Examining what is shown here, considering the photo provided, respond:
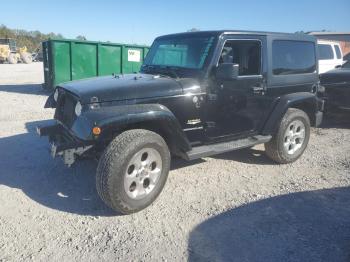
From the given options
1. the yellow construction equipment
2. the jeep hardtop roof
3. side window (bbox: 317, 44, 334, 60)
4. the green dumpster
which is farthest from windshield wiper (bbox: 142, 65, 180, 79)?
the yellow construction equipment

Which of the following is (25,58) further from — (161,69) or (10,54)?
(161,69)

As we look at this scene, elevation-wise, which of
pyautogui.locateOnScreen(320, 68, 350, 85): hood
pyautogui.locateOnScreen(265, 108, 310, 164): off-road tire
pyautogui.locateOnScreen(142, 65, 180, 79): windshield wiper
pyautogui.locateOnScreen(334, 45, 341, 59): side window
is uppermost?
pyautogui.locateOnScreen(334, 45, 341, 59): side window

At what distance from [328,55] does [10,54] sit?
3001cm

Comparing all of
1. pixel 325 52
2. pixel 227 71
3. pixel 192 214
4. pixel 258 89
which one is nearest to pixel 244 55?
pixel 258 89

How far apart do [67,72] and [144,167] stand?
958 cm

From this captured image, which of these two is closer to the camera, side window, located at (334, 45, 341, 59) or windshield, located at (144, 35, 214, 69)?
windshield, located at (144, 35, 214, 69)

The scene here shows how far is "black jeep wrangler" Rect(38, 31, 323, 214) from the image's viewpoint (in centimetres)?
373

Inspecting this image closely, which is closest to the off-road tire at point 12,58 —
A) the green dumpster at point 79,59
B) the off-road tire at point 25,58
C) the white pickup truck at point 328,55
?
the off-road tire at point 25,58

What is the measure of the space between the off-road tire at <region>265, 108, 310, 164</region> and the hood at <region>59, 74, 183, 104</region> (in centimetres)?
196

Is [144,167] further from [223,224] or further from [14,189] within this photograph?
[14,189]

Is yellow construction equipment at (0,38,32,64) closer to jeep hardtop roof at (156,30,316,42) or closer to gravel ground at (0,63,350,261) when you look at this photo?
gravel ground at (0,63,350,261)

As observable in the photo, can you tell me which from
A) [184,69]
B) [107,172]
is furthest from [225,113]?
[107,172]

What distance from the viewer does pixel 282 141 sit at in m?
5.40

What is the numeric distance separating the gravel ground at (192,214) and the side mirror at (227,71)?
1.49 m
